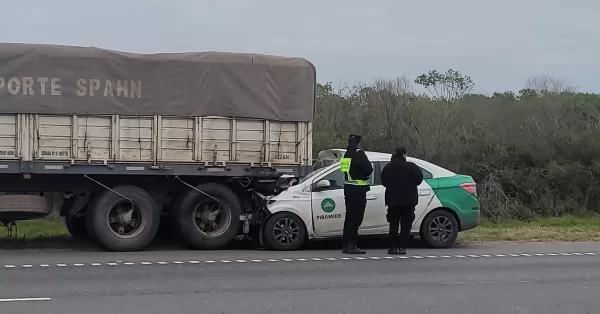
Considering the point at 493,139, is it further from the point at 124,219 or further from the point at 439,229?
the point at 124,219

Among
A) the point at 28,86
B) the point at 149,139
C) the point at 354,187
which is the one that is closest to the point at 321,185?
the point at 354,187

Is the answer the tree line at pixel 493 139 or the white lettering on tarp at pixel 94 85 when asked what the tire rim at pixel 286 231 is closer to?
the white lettering on tarp at pixel 94 85

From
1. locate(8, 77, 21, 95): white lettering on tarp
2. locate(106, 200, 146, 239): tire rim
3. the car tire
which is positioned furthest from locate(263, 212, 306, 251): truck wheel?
locate(8, 77, 21, 95): white lettering on tarp

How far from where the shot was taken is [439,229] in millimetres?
13602

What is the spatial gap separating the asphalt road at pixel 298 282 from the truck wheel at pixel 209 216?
37 centimetres

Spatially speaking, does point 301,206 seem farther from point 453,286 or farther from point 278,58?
point 453,286

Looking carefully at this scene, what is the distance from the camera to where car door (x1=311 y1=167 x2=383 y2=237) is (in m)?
13.2

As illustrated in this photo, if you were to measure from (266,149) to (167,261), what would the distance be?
2.66 meters

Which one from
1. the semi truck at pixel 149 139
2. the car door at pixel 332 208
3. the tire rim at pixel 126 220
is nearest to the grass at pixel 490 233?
the semi truck at pixel 149 139

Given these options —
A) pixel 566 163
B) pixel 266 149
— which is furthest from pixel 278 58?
pixel 566 163

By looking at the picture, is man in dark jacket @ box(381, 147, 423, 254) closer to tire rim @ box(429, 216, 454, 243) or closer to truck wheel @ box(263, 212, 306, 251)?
tire rim @ box(429, 216, 454, 243)

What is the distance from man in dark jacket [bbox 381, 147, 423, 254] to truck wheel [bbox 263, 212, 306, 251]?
1.41 m

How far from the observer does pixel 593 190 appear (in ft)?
68.2

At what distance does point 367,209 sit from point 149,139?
3.54m
